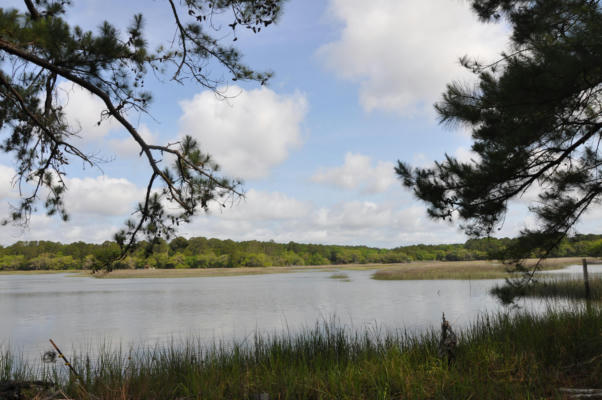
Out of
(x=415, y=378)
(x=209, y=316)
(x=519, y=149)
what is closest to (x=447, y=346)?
(x=415, y=378)

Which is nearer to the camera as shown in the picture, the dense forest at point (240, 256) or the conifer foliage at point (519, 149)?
the conifer foliage at point (519, 149)

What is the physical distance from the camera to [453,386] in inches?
146

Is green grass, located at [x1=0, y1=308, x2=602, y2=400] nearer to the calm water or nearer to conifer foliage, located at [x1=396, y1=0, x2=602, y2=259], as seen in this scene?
conifer foliage, located at [x1=396, y1=0, x2=602, y2=259]

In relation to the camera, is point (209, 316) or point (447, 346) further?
point (209, 316)

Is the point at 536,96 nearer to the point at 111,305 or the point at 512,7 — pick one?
the point at 512,7

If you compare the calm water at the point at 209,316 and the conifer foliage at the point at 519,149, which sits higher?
the conifer foliage at the point at 519,149

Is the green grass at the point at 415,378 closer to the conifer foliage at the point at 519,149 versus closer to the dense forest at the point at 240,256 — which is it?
the conifer foliage at the point at 519,149

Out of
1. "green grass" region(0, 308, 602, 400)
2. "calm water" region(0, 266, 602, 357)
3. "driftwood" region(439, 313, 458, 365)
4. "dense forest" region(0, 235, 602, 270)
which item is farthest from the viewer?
"dense forest" region(0, 235, 602, 270)

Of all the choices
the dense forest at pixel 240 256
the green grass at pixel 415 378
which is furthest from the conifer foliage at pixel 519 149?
the dense forest at pixel 240 256

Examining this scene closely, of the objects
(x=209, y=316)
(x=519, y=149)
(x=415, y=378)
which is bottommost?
(x=209, y=316)

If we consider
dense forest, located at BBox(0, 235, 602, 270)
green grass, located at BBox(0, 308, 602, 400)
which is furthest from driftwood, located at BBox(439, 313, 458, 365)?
dense forest, located at BBox(0, 235, 602, 270)

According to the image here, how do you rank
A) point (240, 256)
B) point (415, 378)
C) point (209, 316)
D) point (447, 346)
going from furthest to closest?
point (240, 256) < point (209, 316) < point (447, 346) < point (415, 378)

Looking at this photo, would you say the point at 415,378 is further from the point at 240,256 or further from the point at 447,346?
the point at 240,256

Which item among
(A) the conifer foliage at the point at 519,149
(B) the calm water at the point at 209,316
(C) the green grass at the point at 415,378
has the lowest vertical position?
(B) the calm water at the point at 209,316
